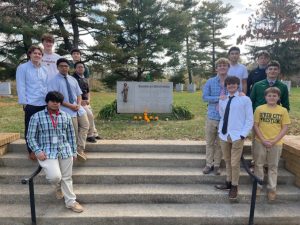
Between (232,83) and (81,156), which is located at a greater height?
(232,83)

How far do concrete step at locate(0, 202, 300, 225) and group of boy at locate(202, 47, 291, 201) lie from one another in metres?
0.31

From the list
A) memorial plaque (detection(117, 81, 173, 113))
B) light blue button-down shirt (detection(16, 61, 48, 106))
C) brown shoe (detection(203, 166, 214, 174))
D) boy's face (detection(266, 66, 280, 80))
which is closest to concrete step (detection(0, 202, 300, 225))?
brown shoe (detection(203, 166, 214, 174))

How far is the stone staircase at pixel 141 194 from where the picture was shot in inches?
139

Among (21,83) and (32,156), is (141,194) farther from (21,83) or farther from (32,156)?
(21,83)

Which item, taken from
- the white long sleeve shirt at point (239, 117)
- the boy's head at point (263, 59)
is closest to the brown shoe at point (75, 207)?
the white long sleeve shirt at point (239, 117)

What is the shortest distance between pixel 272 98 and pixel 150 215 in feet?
7.38

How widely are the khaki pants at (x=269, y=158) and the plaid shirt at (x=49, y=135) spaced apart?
2549 millimetres

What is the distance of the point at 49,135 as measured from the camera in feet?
11.3

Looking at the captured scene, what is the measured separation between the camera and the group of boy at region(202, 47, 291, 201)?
3.64 metres

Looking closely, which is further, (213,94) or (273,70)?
(213,94)

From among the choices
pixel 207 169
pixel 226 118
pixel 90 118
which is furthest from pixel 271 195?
pixel 90 118

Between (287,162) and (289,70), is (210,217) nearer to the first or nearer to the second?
(287,162)

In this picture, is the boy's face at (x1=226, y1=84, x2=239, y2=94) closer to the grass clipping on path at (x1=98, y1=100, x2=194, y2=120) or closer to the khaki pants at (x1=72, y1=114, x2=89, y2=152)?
the khaki pants at (x1=72, y1=114, x2=89, y2=152)

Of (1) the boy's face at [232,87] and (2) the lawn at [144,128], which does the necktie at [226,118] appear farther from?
(2) the lawn at [144,128]
